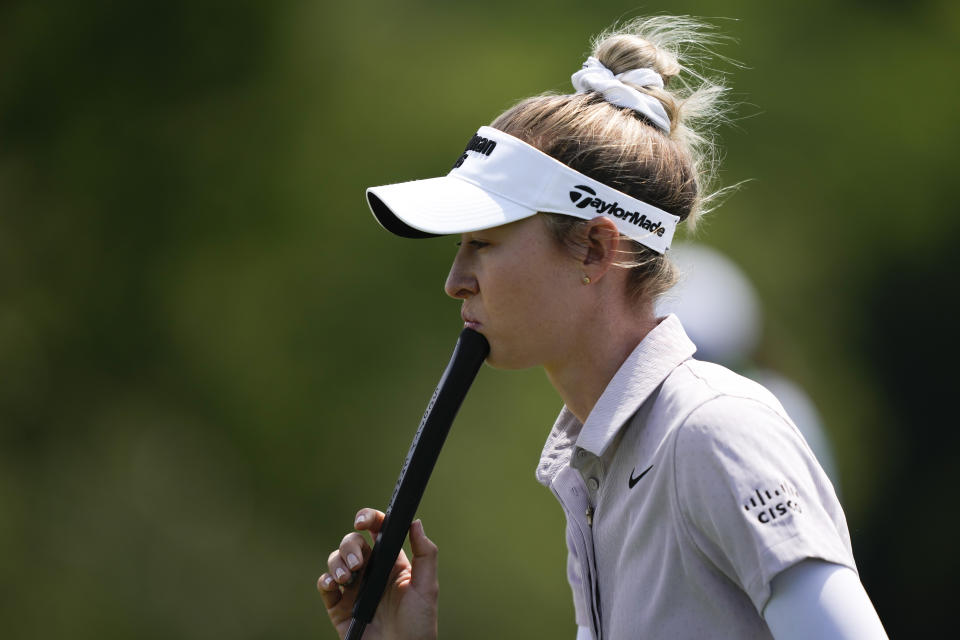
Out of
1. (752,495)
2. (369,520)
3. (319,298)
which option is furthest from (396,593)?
(319,298)

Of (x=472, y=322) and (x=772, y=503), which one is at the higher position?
(x=472, y=322)

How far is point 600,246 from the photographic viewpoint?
5.84 ft

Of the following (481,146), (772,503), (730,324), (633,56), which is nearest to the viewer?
(772,503)

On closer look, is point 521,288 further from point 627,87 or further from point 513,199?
point 627,87

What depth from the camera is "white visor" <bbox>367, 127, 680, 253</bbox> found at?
1.73 m

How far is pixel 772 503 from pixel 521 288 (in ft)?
1.87

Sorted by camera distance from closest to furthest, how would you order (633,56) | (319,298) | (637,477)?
(637,477)
(633,56)
(319,298)

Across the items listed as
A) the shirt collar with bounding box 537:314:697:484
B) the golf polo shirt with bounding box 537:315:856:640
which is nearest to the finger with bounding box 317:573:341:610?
the golf polo shirt with bounding box 537:315:856:640

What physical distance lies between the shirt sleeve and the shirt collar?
0.19m

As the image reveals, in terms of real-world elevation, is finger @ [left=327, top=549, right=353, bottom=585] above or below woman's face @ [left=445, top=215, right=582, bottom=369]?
below

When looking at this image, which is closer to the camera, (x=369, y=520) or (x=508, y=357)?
(x=508, y=357)

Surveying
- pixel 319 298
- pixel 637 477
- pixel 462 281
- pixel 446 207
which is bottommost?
pixel 319 298

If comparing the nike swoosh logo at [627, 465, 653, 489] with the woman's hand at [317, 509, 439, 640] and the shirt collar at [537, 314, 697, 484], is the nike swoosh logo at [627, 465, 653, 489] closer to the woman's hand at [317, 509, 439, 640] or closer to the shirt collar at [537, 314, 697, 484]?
the shirt collar at [537, 314, 697, 484]

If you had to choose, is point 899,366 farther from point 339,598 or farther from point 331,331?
point 339,598
